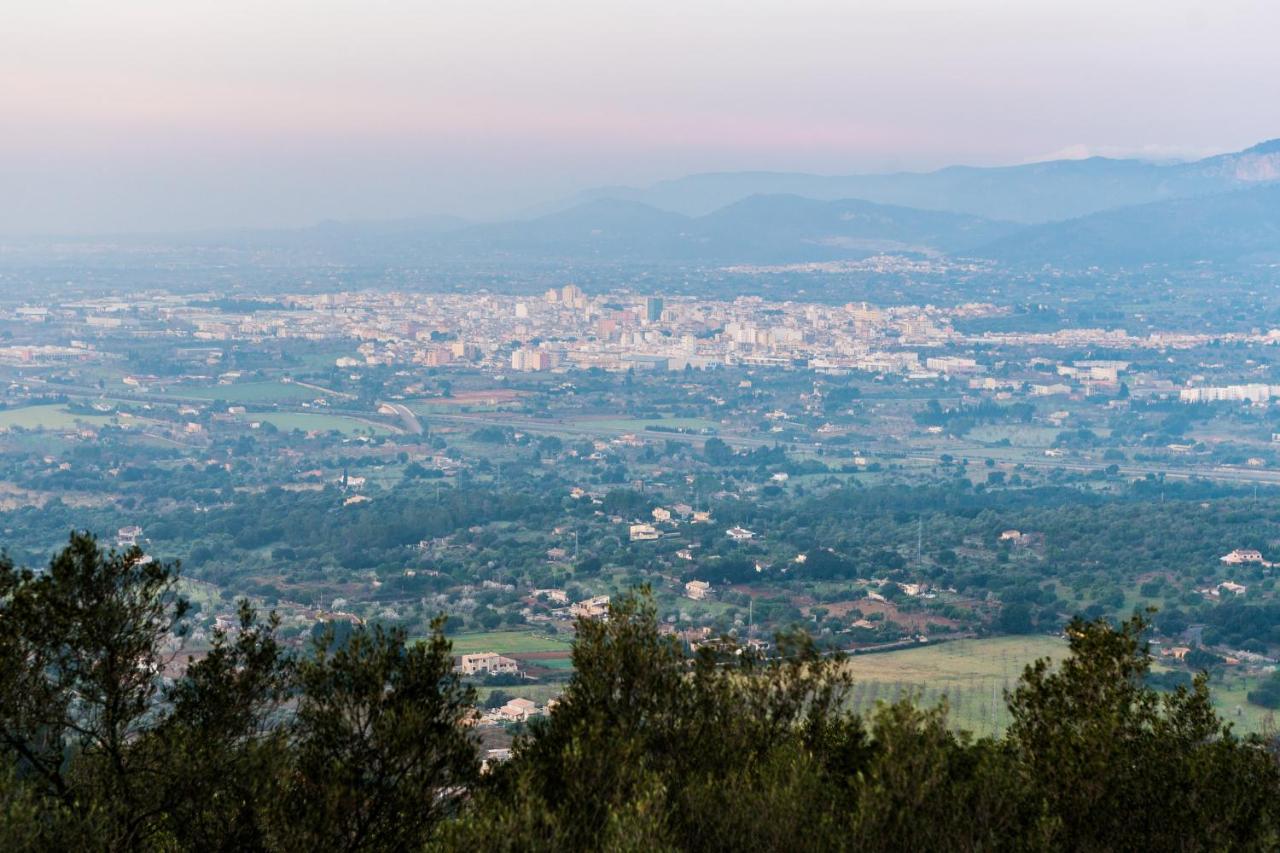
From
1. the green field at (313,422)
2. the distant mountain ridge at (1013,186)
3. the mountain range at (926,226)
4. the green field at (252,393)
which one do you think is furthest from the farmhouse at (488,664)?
the distant mountain ridge at (1013,186)

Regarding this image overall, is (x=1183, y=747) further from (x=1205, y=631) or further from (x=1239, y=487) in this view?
(x=1239, y=487)

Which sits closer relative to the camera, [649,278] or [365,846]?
[365,846]

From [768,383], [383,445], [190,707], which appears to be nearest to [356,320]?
[768,383]

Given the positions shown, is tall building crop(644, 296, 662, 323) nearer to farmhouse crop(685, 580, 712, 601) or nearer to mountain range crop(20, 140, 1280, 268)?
mountain range crop(20, 140, 1280, 268)

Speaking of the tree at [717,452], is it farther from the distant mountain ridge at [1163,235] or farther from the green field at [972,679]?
the distant mountain ridge at [1163,235]

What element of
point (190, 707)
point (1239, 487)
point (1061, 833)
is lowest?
point (1239, 487)

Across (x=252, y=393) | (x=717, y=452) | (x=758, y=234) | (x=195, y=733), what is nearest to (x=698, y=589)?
(x=717, y=452)

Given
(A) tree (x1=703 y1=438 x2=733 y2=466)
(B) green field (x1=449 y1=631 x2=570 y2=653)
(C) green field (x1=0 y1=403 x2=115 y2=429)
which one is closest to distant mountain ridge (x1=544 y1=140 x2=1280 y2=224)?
(A) tree (x1=703 y1=438 x2=733 y2=466)
